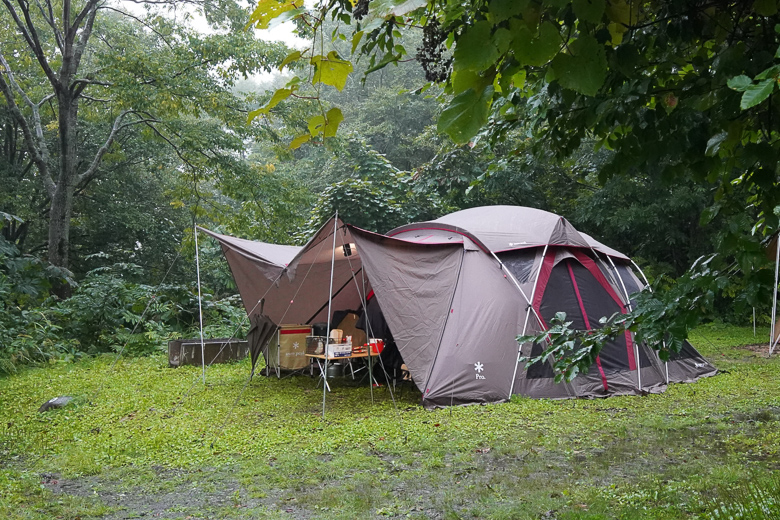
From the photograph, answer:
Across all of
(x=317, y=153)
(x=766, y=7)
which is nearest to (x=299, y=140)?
(x=766, y=7)

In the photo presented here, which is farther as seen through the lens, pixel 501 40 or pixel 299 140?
pixel 299 140

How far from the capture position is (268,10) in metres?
1.29

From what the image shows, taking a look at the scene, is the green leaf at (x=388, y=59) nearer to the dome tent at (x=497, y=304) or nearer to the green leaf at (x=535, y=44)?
the green leaf at (x=535, y=44)

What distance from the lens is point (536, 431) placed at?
481 centimetres

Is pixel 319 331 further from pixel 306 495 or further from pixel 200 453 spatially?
pixel 306 495

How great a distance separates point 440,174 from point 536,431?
8.81 meters

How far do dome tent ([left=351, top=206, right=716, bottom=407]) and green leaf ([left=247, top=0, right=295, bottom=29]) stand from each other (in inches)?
175

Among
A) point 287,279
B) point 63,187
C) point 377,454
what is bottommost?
point 377,454

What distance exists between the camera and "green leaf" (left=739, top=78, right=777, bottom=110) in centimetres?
113

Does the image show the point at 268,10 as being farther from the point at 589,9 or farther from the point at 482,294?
the point at 482,294

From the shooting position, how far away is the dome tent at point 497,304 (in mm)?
5887

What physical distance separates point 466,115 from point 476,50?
12cm

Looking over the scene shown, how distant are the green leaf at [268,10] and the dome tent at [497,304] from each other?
4.46 meters

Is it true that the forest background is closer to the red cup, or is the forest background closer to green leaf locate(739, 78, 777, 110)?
green leaf locate(739, 78, 777, 110)
